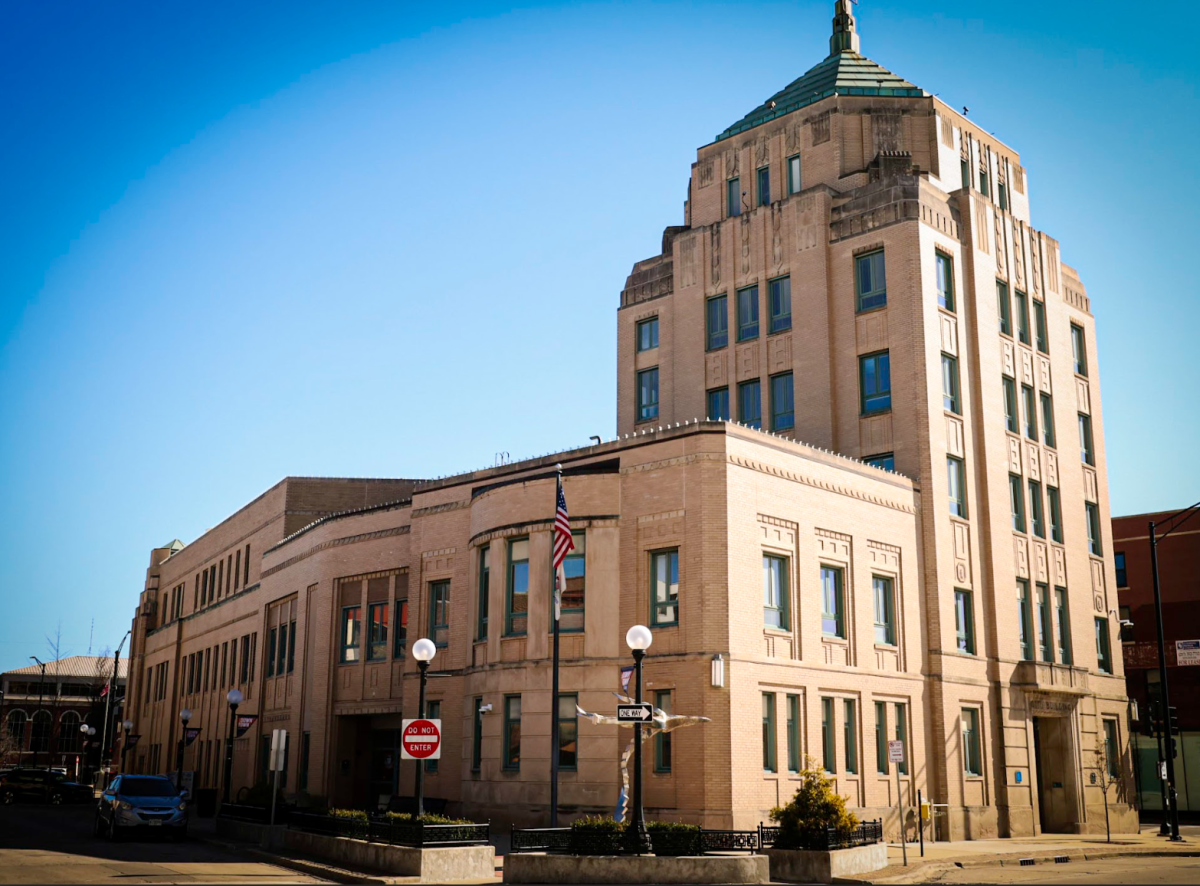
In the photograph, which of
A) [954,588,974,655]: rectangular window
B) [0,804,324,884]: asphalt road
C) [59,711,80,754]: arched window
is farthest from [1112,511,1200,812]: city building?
[59,711,80,754]: arched window

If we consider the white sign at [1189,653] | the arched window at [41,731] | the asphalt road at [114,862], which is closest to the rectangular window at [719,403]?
the white sign at [1189,653]

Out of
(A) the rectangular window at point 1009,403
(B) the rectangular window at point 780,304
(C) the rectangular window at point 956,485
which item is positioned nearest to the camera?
(C) the rectangular window at point 956,485

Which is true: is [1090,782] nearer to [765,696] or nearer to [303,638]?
[765,696]

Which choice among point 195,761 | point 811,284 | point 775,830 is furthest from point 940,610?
point 195,761

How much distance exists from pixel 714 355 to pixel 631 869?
24437 mm

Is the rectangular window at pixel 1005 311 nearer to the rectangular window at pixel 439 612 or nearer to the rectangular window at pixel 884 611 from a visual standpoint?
the rectangular window at pixel 884 611

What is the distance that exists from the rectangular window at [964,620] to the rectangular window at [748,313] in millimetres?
11337

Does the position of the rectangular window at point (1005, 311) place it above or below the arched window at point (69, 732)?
above

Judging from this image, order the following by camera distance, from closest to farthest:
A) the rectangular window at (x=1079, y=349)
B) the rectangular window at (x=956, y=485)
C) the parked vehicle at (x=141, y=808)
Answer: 1. the parked vehicle at (x=141, y=808)
2. the rectangular window at (x=956, y=485)
3. the rectangular window at (x=1079, y=349)

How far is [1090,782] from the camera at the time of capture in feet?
134

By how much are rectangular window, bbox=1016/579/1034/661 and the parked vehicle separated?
87.7 feet

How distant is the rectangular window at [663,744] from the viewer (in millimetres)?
30594

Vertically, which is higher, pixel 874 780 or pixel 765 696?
pixel 765 696

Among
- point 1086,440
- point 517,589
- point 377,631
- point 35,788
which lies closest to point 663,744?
point 517,589
